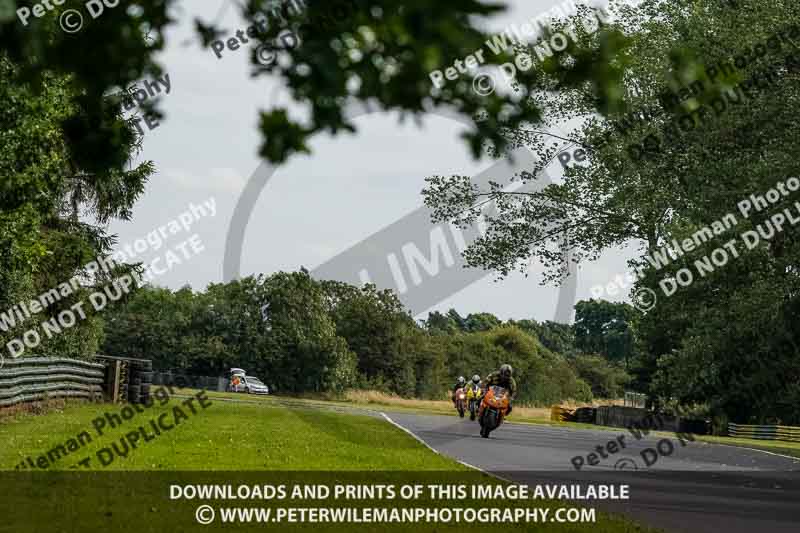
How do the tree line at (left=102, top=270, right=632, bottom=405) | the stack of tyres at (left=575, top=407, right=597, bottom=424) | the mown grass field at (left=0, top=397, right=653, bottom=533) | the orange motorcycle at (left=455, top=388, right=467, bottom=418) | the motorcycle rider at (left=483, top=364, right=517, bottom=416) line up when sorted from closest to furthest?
the mown grass field at (left=0, top=397, right=653, bottom=533) → the motorcycle rider at (left=483, top=364, right=517, bottom=416) → the orange motorcycle at (left=455, top=388, right=467, bottom=418) → the stack of tyres at (left=575, top=407, right=597, bottom=424) → the tree line at (left=102, top=270, right=632, bottom=405)

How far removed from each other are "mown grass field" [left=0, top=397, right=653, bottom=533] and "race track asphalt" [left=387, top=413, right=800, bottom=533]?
2.92 ft

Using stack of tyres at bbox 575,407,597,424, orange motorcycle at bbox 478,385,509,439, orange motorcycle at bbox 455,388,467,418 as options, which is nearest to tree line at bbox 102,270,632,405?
stack of tyres at bbox 575,407,597,424

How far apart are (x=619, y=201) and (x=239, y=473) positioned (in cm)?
1842

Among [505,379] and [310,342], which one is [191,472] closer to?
[505,379]

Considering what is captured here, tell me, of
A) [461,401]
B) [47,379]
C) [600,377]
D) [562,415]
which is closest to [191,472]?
[47,379]

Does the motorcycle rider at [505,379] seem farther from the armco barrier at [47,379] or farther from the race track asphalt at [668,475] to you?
the armco barrier at [47,379]

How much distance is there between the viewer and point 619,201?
94.7ft

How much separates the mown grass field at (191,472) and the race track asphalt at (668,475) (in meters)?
0.89

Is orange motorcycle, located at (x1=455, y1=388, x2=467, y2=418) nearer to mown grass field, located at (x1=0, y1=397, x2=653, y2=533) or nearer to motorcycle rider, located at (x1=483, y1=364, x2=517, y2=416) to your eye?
motorcycle rider, located at (x1=483, y1=364, x2=517, y2=416)

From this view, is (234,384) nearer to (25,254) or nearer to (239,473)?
(25,254)

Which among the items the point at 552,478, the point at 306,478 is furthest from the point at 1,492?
the point at 552,478

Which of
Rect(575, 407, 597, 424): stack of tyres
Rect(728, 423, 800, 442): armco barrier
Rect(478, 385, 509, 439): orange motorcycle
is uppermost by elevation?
Rect(478, 385, 509, 439): orange motorcycle

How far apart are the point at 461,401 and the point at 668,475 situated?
21.8 meters

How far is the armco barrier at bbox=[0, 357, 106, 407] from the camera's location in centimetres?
2204
